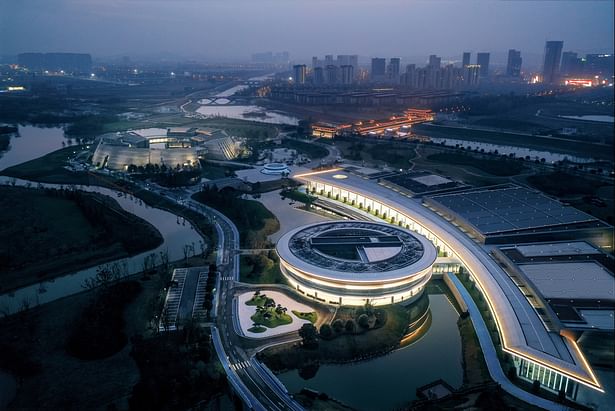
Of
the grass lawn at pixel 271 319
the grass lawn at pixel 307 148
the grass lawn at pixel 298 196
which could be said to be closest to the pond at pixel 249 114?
the grass lawn at pixel 307 148

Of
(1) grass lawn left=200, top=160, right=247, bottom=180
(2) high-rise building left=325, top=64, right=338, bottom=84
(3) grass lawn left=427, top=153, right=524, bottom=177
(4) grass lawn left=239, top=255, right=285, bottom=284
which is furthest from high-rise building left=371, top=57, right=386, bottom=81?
(4) grass lawn left=239, top=255, right=285, bottom=284

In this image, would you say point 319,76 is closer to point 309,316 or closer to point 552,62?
point 552,62

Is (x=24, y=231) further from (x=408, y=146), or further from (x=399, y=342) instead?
(x=408, y=146)

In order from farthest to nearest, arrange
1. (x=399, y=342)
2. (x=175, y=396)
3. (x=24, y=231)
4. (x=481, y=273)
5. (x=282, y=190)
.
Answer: (x=282, y=190) → (x=24, y=231) → (x=481, y=273) → (x=399, y=342) → (x=175, y=396)

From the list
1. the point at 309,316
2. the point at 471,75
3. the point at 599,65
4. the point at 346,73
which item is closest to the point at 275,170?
the point at 309,316

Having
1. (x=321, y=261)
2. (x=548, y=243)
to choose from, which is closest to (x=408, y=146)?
(x=548, y=243)

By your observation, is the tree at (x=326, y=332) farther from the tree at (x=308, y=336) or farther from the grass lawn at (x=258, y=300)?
the grass lawn at (x=258, y=300)
